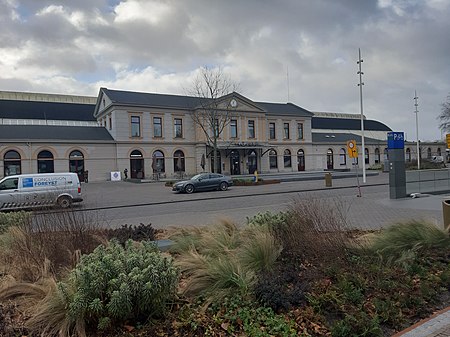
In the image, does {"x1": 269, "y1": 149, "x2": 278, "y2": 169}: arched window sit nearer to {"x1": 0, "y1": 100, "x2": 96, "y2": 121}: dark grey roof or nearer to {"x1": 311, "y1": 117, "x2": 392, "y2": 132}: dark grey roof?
{"x1": 311, "y1": 117, "x2": 392, "y2": 132}: dark grey roof

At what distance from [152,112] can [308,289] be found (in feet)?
143

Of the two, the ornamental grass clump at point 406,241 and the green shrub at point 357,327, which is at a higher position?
the ornamental grass clump at point 406,241

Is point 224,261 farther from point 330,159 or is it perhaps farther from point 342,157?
point 342,157

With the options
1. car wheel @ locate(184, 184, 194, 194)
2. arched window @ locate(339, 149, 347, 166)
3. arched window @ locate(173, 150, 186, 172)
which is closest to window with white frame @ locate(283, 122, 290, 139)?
arched window @ locate(339, 149, 347, 166)

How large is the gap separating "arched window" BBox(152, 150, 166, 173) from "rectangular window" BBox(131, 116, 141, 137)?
3379mm

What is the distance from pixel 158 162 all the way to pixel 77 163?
9.93 meters

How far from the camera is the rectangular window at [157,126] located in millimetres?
45594

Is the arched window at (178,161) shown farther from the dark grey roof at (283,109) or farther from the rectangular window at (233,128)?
the dark grey roof at (283,109)

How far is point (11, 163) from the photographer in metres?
36.9

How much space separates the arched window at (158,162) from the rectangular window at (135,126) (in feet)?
11.1

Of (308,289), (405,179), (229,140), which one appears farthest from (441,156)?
(308,289)

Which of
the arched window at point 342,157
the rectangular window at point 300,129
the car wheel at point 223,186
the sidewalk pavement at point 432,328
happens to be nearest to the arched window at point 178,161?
the car wheel at point 223,186

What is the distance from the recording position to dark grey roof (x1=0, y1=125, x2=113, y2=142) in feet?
125

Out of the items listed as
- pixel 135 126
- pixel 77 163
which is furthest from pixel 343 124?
pixel 77 163
